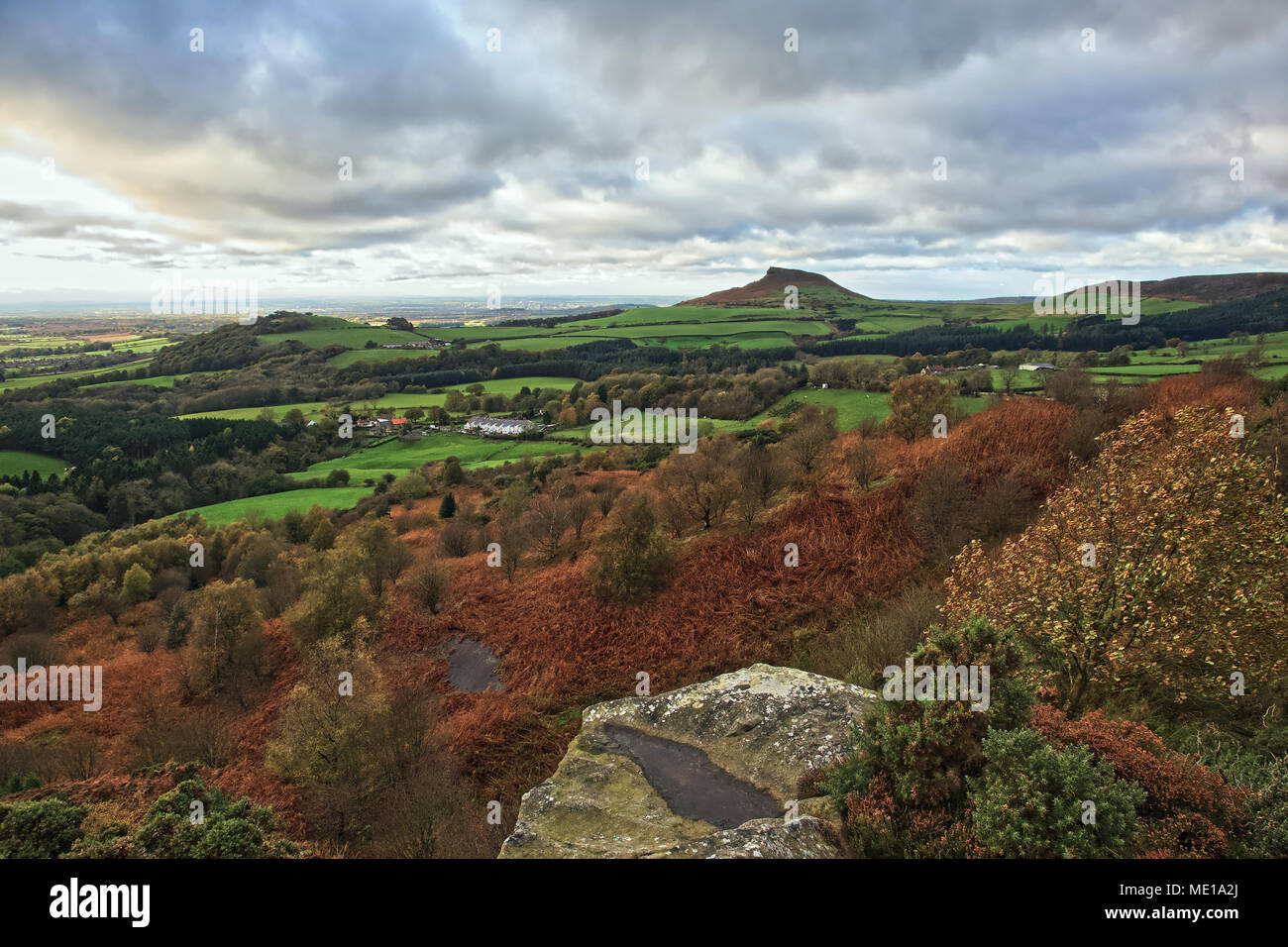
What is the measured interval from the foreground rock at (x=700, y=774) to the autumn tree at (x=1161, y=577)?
5.12 metres

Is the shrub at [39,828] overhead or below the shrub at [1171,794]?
below

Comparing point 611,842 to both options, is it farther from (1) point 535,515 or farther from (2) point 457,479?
(2) point 457,479

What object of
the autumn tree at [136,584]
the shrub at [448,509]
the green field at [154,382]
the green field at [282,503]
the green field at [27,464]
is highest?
the green field at [154,382]

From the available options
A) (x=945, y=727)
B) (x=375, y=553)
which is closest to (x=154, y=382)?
(x=375, y=553)

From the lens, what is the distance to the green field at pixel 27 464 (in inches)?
3369

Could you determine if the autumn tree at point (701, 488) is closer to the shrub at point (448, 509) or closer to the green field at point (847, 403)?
the green field at point (847, 403)

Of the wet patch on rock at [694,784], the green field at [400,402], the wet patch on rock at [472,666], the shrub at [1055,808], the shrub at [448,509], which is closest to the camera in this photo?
the shrub at [1055,808]

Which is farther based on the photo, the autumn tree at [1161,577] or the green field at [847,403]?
the green field at [847,403]

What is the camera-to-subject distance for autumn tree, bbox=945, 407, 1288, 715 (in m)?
A: 11.2

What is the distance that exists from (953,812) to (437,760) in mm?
15465

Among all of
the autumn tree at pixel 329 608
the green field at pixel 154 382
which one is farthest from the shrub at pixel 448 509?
the green field at pixel 154 382

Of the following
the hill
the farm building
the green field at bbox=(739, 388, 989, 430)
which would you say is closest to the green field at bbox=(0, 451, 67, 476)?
the farm building

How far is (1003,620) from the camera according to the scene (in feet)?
41.2

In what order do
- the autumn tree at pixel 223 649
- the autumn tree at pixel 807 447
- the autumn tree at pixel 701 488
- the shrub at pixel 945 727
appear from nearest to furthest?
the shrub at pixel 945 727 < the autumn tree at pixel 223 649 < the autumn tree at pixel 701 488 < the autumn tree at pixel 807 447
